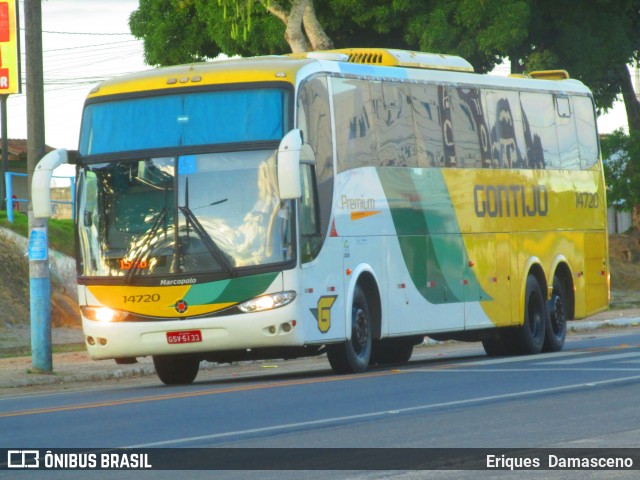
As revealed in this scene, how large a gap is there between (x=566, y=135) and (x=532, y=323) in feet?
11.2

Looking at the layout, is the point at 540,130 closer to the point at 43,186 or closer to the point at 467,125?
the point at 467,125

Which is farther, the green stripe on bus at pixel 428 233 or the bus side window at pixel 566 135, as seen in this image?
the bus side window at pixel 566 135

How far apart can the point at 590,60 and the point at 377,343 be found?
1974cm

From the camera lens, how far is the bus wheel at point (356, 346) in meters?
17.9

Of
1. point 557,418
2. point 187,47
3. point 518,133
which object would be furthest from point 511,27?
point 557,418

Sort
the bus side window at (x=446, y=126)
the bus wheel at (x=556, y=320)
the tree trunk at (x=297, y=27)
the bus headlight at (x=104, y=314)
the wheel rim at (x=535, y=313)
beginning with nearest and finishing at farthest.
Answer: the bus headlight at (x=104, y=314) → the bus side window at (x=446, y=126) → the wheel rim at (x=535, y=313) → the bus wheel at (x=556, y=320) → the tree trunk at (x=297, y=27)

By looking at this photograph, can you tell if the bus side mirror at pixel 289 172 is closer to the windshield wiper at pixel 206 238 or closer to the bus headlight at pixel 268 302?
the windshield wiper at pixel 206 238

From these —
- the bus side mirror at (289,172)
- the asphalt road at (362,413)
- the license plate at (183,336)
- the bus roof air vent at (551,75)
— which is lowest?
the asphalt road at (362,413)

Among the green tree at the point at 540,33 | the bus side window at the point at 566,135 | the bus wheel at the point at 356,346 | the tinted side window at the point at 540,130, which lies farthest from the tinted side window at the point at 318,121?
the green tree at the point at 540,33

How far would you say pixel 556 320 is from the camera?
23.3 m

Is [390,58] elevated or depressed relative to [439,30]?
depressed

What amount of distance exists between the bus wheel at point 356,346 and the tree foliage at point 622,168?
27.8 meters

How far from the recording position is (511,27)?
35.9 meters

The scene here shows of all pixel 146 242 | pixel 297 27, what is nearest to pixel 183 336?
pixel 146 242
